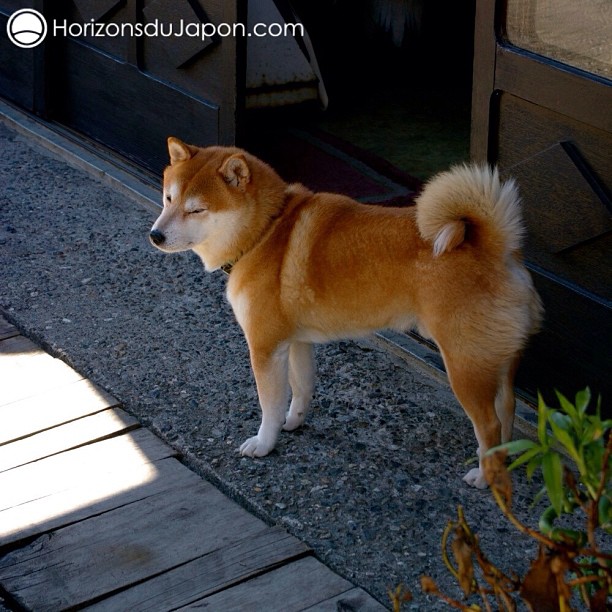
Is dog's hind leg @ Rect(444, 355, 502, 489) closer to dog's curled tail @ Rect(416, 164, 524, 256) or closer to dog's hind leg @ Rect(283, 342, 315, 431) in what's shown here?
dog's curled tail @ Rect(416, 164, 524, 256)

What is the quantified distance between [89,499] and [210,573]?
59 cm

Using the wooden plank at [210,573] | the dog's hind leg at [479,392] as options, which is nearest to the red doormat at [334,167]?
the dog's hind leg at [479,392]

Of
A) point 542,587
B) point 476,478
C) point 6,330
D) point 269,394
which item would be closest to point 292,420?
point 269,394

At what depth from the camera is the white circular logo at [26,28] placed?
6.48 meters

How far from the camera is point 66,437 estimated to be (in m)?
3.73

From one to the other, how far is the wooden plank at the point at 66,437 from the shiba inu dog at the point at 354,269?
522mm

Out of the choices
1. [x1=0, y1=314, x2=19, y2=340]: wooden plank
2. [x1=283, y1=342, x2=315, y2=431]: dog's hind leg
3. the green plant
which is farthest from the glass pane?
[x1=0, y1=314, x2=19, y2=340]: wooden plank

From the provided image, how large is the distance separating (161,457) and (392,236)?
1132 millimetres

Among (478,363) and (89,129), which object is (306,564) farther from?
(89,129)

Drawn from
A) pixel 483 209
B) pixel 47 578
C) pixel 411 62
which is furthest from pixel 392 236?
pixel 411 62

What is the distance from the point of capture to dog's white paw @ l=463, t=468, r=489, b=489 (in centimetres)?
340

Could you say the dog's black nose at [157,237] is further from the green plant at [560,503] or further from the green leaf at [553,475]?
the green leaf at [553,475]

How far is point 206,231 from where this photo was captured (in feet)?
11.4

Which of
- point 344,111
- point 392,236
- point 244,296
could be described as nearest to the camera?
point 392,236
